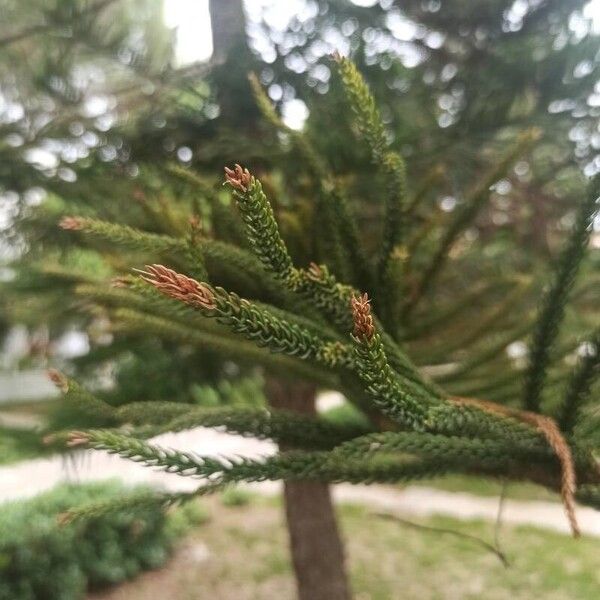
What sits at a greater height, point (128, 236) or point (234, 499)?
point (234, 499)

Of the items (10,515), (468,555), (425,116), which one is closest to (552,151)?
(425,116)

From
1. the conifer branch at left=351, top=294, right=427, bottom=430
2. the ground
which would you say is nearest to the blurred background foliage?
the conifer branch at left=351, top=294, right=427, bottom=430

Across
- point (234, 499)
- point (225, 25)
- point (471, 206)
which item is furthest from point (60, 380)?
point (234, 499)

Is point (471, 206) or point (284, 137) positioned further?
point (284, 137)

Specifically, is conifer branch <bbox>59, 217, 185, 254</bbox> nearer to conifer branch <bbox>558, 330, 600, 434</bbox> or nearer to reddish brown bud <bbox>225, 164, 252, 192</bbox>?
reddish brown bud <bbox>225, 164, 252, 192</bbox>

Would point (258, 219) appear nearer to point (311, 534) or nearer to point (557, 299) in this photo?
point (557, 299)

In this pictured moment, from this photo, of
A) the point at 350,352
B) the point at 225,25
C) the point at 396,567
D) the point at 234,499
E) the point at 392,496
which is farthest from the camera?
the point at 392,496

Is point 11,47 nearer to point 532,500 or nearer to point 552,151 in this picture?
point 552,151
